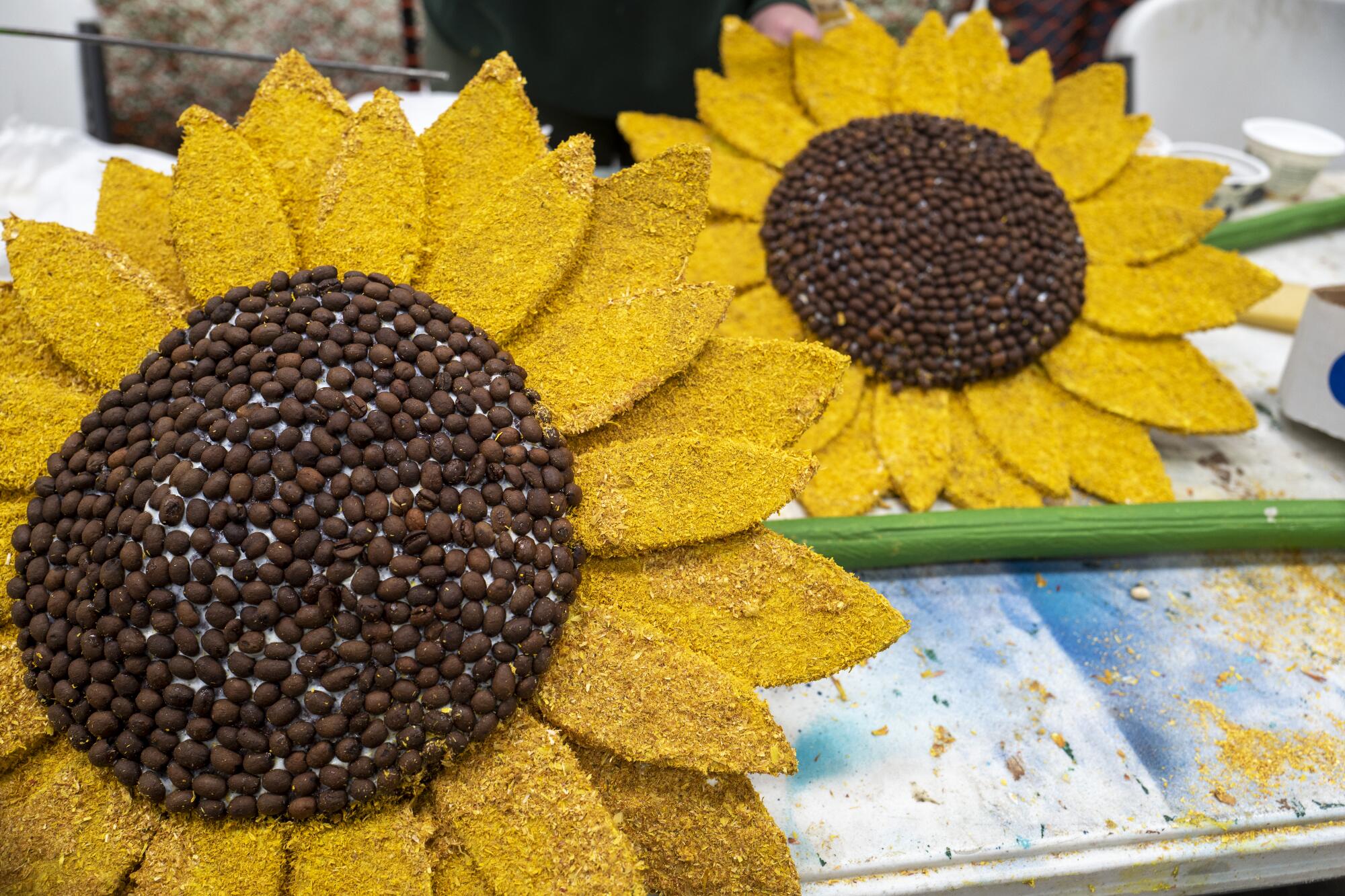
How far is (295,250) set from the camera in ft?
2.24

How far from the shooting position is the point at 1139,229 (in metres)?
Result: 1.05

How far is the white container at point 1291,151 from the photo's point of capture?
4.90ft

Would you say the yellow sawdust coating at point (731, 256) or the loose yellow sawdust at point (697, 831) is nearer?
the loose yellow sawdust at point (697, 831)

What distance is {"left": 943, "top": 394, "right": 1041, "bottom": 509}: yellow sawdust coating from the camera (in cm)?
98

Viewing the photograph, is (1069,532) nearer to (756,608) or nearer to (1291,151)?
(756,608)

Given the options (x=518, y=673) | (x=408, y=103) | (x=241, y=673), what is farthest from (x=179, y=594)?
(x=408, y=103)

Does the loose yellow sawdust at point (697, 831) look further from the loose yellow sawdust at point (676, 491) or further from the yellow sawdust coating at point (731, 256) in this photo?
the yellow sawdust coating at point (731, 256)

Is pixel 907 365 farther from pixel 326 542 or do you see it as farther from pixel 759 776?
pixel 326 542

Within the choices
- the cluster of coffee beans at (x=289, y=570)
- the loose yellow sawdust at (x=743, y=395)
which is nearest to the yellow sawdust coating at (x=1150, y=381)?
the loose yellow sawdust at (x=743, y=395)

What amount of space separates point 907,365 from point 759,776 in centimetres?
44

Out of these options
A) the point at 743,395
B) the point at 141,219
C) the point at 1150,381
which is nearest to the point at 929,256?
the point at 1150,381

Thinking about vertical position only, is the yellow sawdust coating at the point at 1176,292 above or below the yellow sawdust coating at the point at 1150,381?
above

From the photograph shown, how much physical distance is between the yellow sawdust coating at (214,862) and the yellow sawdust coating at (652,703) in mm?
176

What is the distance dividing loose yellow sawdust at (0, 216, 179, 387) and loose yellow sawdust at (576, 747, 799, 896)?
41 cm
